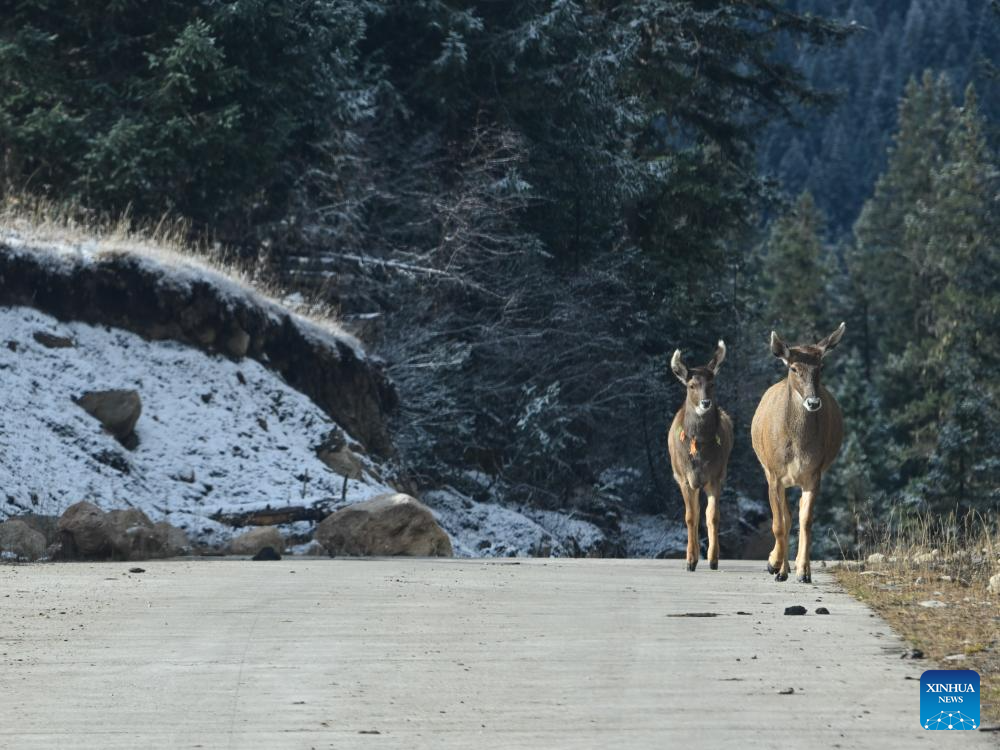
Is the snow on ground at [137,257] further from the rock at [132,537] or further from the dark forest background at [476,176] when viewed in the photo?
the rock at [132,537]

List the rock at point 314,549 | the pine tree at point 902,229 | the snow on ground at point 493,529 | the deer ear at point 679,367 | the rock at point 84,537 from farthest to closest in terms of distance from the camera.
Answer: the pine tree at point 902,229
the snow on ground at point 493,529
the rock at point 314,549
the rock at point 84,537
the deer ear at point 679,367

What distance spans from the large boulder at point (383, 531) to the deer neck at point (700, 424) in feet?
13.9

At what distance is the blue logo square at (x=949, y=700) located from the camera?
8602mm

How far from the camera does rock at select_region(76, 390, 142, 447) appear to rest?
78.9 feet

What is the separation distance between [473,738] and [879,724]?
6.35 feet

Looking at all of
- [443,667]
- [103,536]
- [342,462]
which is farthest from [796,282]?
[443,667]

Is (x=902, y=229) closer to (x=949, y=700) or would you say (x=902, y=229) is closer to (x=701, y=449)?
(x=701, y=449)

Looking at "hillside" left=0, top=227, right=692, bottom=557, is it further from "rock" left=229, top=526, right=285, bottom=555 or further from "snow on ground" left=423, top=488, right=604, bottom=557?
"rock" left=229, top=526, right=285, bottom=555

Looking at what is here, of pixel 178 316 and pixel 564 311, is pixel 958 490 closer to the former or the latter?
pixel 564 311

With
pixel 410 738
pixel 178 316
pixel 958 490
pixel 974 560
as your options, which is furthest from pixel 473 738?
pixel 958 490

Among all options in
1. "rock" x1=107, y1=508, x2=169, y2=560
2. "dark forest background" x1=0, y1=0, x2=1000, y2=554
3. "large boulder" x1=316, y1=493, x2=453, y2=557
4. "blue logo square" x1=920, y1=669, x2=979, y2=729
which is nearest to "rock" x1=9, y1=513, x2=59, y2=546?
"rock" x1=107, y1=508, x2=169, y2=560

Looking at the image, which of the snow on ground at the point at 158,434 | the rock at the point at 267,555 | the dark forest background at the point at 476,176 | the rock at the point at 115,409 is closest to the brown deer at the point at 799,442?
the rock at the point at 267,555

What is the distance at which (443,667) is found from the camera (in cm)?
1055

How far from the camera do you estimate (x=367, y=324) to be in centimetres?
3697
